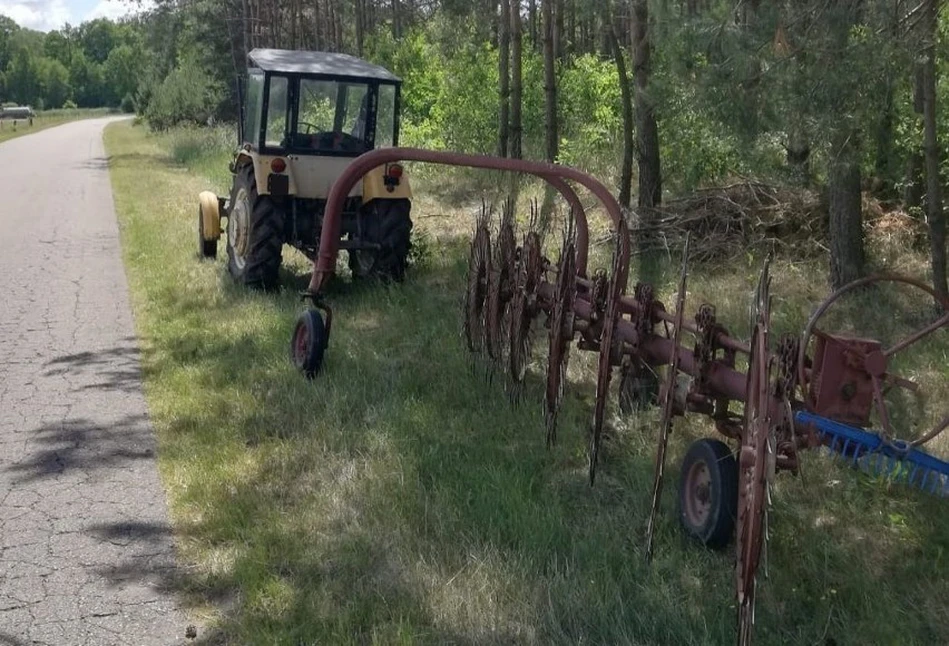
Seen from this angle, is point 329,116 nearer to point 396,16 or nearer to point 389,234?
point 389,234

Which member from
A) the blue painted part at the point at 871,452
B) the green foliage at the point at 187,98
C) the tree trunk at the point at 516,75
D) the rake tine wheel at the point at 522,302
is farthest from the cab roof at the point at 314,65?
the green foliage at the point at 187,98

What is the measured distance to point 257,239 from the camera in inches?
376

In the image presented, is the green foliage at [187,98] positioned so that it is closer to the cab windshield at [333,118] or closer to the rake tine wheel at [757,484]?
the cab windshield at [333,118]

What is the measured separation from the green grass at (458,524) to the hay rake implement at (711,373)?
0.77 feet

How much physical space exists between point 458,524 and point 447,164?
10.2 feet

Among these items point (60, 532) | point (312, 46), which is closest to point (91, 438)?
point (60, 532)

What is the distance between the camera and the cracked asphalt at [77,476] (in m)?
4.12

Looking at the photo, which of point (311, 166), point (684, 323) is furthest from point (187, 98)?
point (684, 323)

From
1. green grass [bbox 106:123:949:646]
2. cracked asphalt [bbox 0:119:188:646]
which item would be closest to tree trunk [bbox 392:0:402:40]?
cracked asphalt [bbox 0:119:188:646]

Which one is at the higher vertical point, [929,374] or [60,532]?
[929,374]

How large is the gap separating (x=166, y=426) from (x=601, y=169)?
10.2 metres

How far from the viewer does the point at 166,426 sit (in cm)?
630

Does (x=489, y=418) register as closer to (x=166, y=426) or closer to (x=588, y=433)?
(x=588, y=433)

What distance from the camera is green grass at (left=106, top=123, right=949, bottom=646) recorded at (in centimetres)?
391
